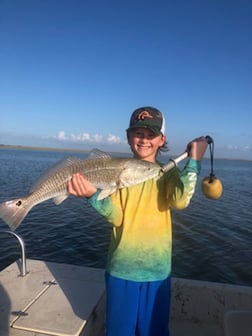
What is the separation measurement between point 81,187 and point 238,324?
2203mm

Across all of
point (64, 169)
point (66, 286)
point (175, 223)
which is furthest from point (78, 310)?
point (175, 223)

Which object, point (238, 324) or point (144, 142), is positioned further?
point (144, 142)

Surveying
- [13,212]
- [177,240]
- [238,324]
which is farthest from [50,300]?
[177,240]

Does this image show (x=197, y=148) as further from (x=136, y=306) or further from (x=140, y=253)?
(x=136, y=306)

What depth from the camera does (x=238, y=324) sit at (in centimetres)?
332

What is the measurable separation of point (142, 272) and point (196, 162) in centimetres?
132

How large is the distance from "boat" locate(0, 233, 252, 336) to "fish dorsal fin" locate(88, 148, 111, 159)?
7.33 feet

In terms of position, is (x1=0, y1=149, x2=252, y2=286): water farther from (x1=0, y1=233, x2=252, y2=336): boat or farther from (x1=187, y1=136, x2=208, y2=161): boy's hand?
(x1=187, y1=136, x2=208, y2=161): boy's hand

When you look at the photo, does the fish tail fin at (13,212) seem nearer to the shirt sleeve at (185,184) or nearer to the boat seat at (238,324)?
the shirt sleeve at (185,184)

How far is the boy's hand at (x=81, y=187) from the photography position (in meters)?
3.59

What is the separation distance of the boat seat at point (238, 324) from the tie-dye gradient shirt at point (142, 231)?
790 millimetres

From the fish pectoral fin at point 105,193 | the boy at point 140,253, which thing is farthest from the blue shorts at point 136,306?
the fish pectoral fin at point 105,193

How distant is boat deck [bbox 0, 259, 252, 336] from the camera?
4.26 m

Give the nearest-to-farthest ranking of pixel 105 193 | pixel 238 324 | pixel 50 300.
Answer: pixel 238 324, pixel 105 193, pixel 50 300
